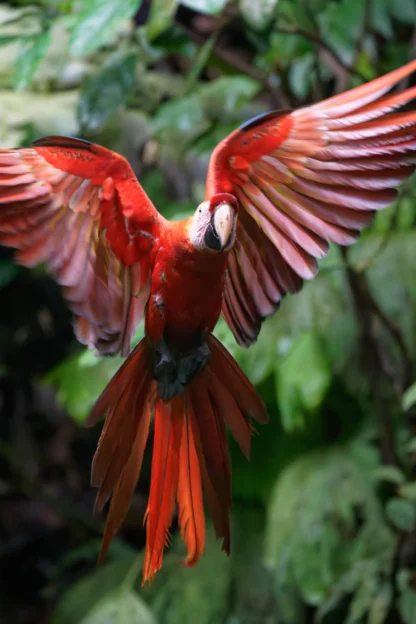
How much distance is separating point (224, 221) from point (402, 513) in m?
0.68

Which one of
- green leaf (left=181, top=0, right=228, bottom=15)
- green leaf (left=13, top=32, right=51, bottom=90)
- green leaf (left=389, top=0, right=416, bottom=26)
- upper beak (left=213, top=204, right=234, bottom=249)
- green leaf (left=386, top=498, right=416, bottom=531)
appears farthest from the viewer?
green leaf (left=389, top=0, right=416, bottom=26)

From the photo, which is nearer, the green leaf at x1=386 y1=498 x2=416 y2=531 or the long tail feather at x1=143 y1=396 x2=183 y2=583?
the long tail feather at x1=143 y1=396 x2=183 y2=583

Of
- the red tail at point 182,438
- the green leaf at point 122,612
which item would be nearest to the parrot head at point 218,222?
the red tail at point 182,438

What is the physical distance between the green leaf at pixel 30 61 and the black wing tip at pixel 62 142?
0.44 m

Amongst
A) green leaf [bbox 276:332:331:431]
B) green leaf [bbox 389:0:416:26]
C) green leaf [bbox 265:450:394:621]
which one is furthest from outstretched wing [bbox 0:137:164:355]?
green leaf [bbox 389:0:416:26]

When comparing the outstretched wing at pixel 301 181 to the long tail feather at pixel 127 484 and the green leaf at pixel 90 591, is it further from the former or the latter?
the green leaf at pixel 90 591

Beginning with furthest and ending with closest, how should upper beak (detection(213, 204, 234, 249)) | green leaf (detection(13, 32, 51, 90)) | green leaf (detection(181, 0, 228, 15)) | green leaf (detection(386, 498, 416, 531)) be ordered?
green leaf (detection(386, 498, 416, 531)), green leaf (detection(13, 32, 51, 90)), green leaf (detection(181, 0, 228, 15)), upper beak (detection(213, 204, 234, 249))

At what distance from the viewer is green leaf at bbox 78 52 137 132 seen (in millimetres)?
962

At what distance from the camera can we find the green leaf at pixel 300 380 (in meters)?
0.98

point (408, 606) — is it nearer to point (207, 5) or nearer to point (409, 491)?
point (409, 491)

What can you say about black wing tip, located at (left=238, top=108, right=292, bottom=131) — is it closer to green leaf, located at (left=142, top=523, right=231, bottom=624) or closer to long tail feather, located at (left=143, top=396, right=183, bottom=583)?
long tail feather, located at (left=143, top=396, right=183, bottom=583)

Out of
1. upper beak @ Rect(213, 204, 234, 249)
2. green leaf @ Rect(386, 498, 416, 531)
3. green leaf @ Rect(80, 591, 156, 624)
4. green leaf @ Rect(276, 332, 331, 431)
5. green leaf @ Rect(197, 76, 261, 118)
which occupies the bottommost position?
green leaf @ Rect(80, 591, 156, 624)

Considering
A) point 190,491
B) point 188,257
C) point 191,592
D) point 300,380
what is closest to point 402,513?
point 300,380

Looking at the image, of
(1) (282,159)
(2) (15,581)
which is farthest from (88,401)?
(2) (15,581)
